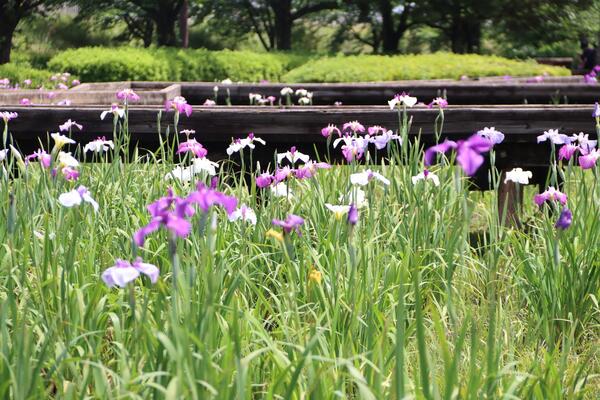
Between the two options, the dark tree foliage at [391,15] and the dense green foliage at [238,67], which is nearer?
the dense green foliage at [238,67]

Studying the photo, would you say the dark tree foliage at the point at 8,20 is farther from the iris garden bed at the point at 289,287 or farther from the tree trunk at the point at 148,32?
the iris garden bed at the point at 289,287

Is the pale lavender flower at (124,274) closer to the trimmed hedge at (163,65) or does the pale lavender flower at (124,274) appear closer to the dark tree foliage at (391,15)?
the trimmed hedge at (163,65)

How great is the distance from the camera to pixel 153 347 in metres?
2.05

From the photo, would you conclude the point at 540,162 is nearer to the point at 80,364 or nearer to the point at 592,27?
the point at 80,364

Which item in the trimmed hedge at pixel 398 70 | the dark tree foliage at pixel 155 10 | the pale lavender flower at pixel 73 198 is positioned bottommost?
the trimmed hedge at pixel 398 70

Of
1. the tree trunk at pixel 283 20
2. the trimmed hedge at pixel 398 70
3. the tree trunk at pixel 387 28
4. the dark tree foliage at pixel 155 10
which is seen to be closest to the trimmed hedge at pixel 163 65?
the trimmed hedge at pixel 398 70

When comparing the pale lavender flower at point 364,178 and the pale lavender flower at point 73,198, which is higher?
the pale lavender flower at point 73,198

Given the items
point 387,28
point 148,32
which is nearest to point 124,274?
point 387,28

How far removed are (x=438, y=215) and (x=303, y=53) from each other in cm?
2150

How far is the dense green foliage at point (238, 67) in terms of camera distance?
14.7 m

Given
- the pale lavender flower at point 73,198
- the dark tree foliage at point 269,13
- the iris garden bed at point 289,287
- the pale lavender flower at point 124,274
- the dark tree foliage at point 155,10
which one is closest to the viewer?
the pale lavender flower at point 124,274

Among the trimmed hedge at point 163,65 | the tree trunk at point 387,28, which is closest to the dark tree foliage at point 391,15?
the tree trunk at point 387,28

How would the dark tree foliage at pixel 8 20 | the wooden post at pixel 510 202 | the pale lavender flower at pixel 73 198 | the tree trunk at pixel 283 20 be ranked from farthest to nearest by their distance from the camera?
1. the tree trunk at pixel 283 20
2. the dark tree foliage at pixel 8 20
3. the wooden post at pixel 510 202
4. the pale lavender flower at pixel 73 198

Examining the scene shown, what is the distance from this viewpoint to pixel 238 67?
707 inches
